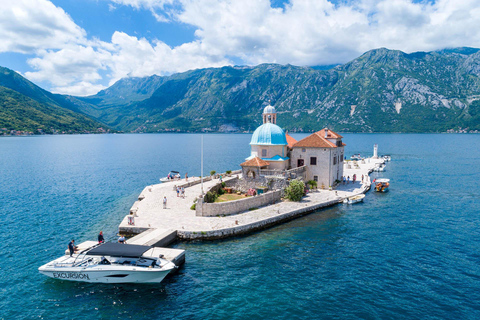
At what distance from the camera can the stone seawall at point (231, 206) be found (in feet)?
114

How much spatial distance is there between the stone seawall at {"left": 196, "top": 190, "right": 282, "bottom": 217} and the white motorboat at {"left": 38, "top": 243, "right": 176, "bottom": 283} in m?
12.5

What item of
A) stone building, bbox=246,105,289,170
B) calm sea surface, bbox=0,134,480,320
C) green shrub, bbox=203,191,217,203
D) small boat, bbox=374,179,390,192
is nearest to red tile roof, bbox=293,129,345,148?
stone building, bbox=246,105,289,170

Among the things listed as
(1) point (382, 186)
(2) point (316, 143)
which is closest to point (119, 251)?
(2) point (316, 143)

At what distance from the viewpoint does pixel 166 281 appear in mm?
21969

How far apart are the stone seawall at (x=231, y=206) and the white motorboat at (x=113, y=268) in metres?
12.5

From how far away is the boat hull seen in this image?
21094 mm

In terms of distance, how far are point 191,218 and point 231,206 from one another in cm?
542

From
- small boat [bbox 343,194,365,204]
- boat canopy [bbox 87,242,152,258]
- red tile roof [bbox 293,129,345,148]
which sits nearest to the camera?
boat canopy [bbox 87,242,152,258]

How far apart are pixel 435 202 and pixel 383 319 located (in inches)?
1379

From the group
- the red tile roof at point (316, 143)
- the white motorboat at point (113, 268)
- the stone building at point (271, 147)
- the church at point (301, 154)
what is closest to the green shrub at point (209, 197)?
the church at point (301, 154)

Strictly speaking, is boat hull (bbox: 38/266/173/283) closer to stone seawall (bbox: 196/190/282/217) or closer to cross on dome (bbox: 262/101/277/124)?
stone seawall (bbox: 196/190/282/217)

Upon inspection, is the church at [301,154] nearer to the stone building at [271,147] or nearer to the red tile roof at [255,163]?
Answer: the stone building at [271,147]

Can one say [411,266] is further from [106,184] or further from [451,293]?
[106,184]

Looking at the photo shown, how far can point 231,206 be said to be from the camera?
36.0 meters
